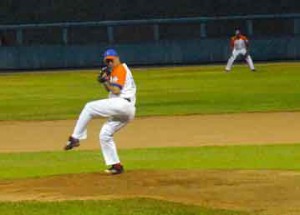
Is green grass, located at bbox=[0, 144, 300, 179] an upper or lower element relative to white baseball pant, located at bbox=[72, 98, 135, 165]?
lower

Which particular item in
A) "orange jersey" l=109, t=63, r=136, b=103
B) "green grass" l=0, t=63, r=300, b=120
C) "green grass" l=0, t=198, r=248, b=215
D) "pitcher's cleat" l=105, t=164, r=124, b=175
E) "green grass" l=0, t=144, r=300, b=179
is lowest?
"green grass" l=0, t=63, r=300, b=120

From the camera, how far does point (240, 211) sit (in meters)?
10.4

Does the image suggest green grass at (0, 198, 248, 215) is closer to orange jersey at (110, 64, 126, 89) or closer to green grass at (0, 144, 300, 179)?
orange jersey at (110, 64, 126, 89)

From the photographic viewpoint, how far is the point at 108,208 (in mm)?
10562

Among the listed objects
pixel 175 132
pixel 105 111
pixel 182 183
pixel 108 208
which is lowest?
pixel 175 132

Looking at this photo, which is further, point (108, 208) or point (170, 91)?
point (170, 91)

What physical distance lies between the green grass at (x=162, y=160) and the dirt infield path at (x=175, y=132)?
1.25 m

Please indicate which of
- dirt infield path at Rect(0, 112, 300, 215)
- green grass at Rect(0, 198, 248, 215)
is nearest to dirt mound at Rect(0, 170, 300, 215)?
dirt infield path at Rect(0, 112, 300, 215)

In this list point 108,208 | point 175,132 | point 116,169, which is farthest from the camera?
point 175,132

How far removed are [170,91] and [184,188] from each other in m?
21.1

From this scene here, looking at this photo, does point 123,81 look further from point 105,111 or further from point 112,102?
point 105,111

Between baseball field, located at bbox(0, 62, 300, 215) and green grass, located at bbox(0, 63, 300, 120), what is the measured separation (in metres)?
0.04

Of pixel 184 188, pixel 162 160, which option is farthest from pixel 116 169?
pixel 162 160

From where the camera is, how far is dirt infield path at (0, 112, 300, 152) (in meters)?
19.4
